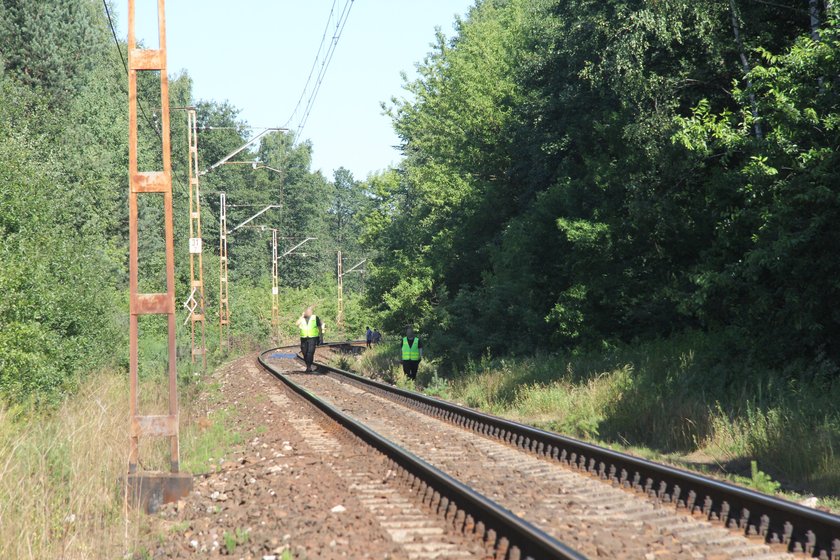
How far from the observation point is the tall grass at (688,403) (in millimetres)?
11211

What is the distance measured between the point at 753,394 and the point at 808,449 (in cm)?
366

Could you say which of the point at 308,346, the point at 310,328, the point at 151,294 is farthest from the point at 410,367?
the point at 151,294

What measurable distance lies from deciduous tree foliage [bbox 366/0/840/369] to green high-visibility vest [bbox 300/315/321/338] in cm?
430

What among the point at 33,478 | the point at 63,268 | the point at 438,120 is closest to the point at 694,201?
the point at 33,478

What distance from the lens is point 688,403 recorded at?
14.5m

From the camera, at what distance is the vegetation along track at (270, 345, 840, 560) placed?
23.2ft

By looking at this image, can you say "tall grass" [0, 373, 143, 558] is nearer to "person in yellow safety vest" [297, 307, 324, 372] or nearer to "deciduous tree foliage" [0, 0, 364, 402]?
"deciduous tree foliage" [0, 0, 364, 402]

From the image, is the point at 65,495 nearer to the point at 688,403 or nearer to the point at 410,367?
the point at 688,403

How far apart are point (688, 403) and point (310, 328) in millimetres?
16750

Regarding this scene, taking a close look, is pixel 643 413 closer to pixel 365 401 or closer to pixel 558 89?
pixel 365 401

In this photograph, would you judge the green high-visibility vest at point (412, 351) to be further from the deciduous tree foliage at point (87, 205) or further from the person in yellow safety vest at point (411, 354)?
the deciduous tree foliage at point (87, 205)

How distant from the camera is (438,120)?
159ft

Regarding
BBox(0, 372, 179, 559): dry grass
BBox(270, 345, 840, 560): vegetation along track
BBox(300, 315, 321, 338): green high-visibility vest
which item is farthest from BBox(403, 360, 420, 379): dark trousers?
BBox(0, 372, 179, 559): dry grass

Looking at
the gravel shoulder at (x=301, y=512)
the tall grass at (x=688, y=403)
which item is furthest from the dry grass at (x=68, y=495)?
the tall grass at (x=688, y=403)
